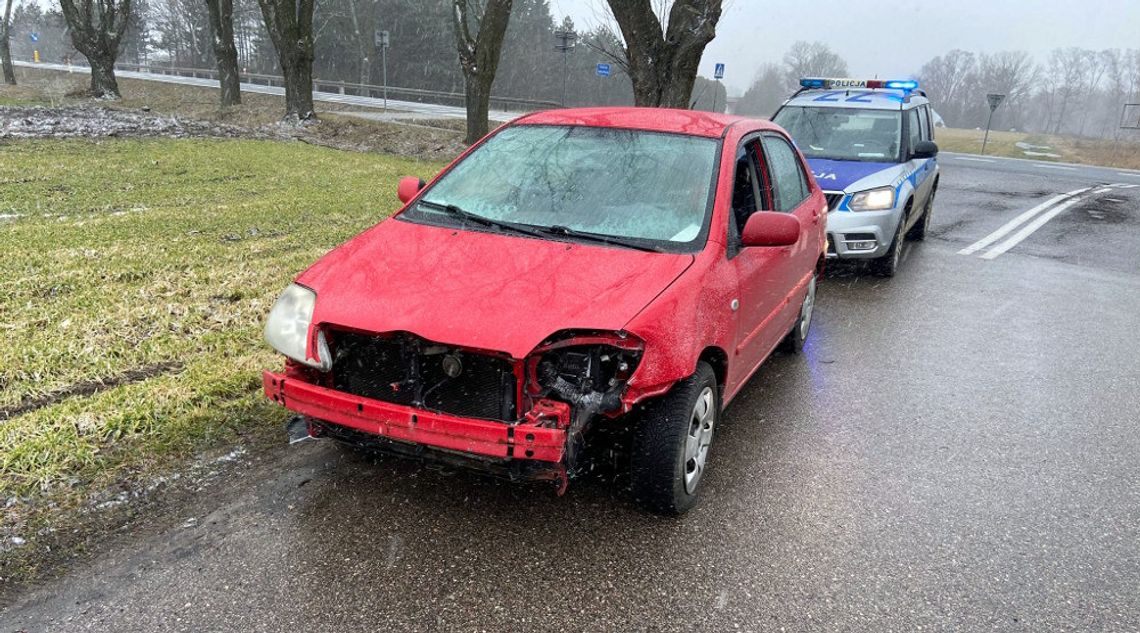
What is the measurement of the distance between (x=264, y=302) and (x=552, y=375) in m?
3.53

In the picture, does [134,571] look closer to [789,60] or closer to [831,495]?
[831,495]

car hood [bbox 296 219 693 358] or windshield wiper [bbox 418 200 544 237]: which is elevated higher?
windshield wiper [bbox 418 200 544 237]

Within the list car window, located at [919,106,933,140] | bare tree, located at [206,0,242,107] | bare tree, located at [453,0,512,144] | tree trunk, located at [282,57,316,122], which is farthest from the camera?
bare tree, located at [206,0,242,107]

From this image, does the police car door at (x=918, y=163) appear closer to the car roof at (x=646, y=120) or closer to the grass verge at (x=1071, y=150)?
the car roof at (x=646, y=120)

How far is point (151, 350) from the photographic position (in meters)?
4.59

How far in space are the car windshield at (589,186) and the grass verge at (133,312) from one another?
62.7 inches

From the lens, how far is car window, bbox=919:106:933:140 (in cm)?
923

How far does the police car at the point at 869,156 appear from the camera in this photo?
294 inches

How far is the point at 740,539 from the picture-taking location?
3.18 meters

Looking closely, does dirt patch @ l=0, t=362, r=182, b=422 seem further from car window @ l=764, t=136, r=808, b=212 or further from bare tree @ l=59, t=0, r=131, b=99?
bare tree @ l=59, t=0, r=131, b=99

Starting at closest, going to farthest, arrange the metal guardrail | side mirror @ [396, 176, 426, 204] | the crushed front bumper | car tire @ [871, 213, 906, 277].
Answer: the crushed front bumper → side mirror @ [396, 176, 426, 204] → car tire @ [871, 213, 906, 277] → the metal guardrail

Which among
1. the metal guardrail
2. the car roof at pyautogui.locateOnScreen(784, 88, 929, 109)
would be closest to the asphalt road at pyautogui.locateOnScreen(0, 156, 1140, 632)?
the car roof at pyautogui.locateOnScreen(784, 88, 929, 109)

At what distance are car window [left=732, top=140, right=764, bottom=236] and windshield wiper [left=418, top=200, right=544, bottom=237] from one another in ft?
3.30

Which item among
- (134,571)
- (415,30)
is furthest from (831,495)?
(415,30)
